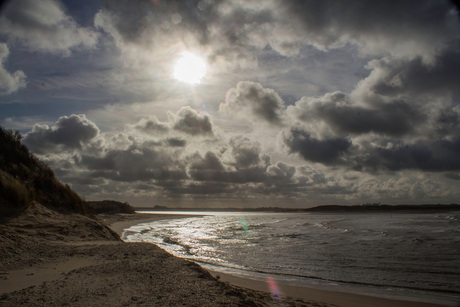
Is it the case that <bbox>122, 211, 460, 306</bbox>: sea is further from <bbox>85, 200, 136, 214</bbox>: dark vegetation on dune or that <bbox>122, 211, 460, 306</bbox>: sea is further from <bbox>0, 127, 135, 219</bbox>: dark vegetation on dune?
<bbox>85, 200, 136, 214</bbox>: dark vegetation on dune

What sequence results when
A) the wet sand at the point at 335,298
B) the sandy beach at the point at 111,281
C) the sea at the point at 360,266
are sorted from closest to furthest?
the sandy beach at the point at 111,281
the wet sand at the point at 335,298
the sea at the point at 360,266

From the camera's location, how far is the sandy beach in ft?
15.6

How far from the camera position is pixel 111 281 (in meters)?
5.70

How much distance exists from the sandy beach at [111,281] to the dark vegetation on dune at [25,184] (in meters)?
1.24

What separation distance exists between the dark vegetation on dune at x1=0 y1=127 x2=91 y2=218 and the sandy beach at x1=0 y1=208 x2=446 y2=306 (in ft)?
4.08

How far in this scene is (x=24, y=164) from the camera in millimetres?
15422

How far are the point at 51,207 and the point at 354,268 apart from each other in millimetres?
14384

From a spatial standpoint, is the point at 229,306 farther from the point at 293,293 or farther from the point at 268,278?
the point at 268,278

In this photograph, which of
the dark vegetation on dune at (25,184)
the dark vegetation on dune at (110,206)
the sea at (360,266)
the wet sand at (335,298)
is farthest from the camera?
the dark vegetation on dune at (110,206)

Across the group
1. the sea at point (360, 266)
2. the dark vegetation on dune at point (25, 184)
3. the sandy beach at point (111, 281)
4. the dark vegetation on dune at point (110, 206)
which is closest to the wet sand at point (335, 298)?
the sandy beach at point (111, 281)

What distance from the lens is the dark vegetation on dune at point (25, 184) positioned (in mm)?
10734

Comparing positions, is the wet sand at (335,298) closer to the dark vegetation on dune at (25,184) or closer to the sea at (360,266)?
the sea at (360,266)

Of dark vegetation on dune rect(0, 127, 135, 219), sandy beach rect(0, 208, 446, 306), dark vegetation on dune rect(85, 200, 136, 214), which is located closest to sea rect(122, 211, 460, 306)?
sandy beach rect(0, 208, 446, 306)

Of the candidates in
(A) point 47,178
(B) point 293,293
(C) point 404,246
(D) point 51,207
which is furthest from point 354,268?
(A) point 47,178
